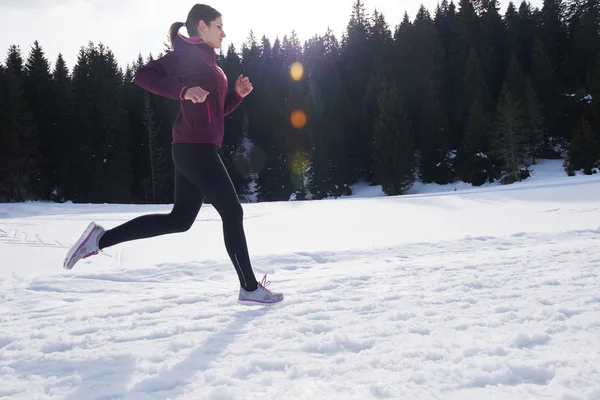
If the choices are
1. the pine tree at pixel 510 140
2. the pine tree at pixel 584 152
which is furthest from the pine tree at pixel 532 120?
the pine tree at pixel 584 152

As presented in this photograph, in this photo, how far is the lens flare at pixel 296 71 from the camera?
113ft

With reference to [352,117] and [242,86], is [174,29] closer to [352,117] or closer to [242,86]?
[242,86]

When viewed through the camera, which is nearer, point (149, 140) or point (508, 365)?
point (508, 365)

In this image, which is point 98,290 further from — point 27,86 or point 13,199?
point 27,86

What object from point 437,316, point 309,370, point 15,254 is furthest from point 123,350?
point 15,254

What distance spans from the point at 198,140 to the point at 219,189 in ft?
1.00

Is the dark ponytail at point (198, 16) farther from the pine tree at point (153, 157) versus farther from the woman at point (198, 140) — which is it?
the pine tree at point (153, 157)

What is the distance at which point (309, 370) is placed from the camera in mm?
1527

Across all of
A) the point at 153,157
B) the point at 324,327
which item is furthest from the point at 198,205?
the point at 153,157

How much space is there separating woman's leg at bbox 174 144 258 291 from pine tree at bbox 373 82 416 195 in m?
25.5

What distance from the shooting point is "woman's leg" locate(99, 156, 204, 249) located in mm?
2605

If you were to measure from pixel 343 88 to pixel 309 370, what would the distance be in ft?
112

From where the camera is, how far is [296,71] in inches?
1403

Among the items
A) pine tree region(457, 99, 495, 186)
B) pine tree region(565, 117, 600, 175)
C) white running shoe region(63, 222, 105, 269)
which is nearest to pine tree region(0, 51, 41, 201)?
white running shoe region(63, 222, 105, 269)
